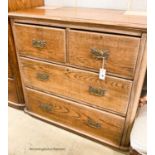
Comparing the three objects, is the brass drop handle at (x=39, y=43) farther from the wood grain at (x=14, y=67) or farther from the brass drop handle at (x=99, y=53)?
the brass drop handle at (x=99, y=53)

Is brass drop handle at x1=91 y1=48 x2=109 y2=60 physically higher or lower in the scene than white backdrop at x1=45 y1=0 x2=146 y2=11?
lower

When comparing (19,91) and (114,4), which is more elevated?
(114,4)

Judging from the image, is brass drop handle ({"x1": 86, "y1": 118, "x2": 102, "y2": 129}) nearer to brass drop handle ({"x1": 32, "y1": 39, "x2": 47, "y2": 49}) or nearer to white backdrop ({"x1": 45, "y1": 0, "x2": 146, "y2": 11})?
brass drop handle ({"x1": 32, "y1": 39, "x2": 47, "y2": 49})


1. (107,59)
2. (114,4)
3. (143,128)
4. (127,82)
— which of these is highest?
(114,4)

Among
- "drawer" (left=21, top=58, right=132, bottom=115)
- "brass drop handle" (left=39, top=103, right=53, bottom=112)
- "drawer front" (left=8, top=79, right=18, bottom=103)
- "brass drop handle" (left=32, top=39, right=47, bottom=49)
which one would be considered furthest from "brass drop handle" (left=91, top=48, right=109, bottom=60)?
"drawer front" (left=8, top=79, right=18, bottom=103)

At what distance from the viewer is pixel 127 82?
956 millimetres

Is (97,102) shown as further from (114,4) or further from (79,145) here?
(114,4)

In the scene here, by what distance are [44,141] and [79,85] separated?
55cm

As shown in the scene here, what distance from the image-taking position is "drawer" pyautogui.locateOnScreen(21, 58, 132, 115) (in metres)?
1.01

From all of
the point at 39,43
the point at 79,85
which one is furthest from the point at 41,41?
the point at 79,85

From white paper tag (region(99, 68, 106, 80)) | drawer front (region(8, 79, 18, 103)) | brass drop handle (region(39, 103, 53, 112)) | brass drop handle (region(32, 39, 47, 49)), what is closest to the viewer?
white paper tag (region(99, 68, 106, 80))

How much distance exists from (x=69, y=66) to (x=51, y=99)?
354 millimetres
